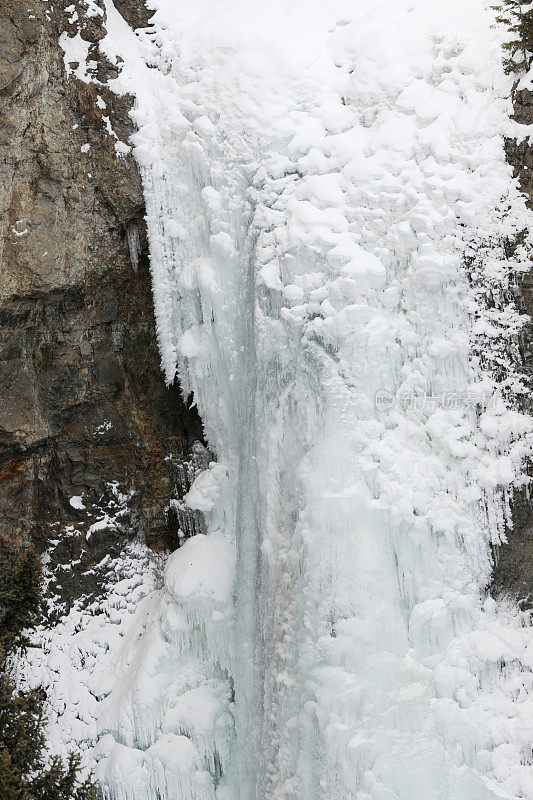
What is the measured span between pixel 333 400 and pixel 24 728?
11.9 feet

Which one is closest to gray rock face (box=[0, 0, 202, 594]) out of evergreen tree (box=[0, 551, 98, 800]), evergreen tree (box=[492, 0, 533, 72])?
evergreen tree (box=[0, 551, 98, 800])

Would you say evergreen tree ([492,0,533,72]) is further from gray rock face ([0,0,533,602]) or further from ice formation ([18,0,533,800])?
gray rock face ([0,0,533,602])

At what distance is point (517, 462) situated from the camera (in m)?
5.06

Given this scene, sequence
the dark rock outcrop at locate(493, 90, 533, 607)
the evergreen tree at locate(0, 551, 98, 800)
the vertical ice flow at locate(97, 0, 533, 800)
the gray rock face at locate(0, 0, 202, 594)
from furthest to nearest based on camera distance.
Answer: the gray rock face at locate(0, 0, 202, 594) → the evergreen tree at locate(0, 551, 98, 800) → the dark rock outcrop at locate(493, 90, 533, 607) → the vertical ice flow at locate(97, 0, 533, 800)

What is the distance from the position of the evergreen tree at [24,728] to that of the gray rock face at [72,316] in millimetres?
292

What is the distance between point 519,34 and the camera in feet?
17.5

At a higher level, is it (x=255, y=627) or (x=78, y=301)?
(x=78, y=301)

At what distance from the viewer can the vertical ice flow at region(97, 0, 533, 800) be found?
16.2 ft

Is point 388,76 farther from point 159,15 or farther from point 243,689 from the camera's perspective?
point 243,689

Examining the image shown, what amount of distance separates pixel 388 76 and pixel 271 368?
2334mm

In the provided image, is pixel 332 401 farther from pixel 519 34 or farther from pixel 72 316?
pixel 519 34

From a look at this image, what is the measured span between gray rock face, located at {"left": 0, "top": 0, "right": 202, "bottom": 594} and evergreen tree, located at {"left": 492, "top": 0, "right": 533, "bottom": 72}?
9.80 feet

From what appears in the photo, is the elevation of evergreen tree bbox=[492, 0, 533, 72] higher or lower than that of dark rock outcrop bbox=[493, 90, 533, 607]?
higher

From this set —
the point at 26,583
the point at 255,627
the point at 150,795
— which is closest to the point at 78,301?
the point at 26,583
